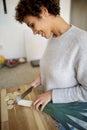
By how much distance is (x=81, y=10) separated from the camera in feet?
8.40

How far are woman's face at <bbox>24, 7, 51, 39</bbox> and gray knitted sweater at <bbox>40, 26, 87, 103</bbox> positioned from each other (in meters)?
0.06

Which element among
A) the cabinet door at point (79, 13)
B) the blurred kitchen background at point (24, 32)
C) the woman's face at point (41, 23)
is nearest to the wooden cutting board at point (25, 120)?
the woman's face at point (41, 23)

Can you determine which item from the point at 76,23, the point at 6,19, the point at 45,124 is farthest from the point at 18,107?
the point at 76,23

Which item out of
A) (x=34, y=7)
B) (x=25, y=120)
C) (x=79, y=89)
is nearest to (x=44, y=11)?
(x=34, y=7)

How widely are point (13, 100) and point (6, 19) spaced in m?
1.75

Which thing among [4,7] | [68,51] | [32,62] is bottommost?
[32,62]

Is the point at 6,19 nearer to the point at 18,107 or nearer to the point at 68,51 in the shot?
the point at 18,107

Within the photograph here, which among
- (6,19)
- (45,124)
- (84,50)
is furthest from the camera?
(6,19)

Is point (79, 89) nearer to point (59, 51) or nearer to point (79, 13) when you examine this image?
point (59, 51)

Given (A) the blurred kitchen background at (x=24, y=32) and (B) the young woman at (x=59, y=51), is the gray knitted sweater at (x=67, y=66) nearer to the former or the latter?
(B) the young woman at (x=59, y=51)

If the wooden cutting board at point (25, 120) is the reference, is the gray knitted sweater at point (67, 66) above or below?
above

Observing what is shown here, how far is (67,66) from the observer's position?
70 centimetres

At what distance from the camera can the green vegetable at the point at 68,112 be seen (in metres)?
0.79

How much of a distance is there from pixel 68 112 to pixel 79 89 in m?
0.17
